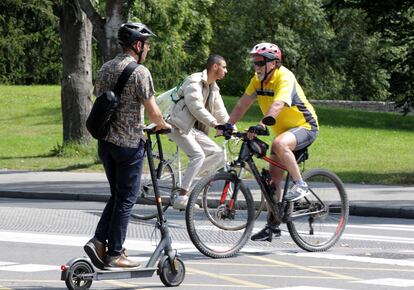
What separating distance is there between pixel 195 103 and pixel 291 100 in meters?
2.83

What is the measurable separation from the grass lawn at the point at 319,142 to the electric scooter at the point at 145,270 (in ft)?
41.5

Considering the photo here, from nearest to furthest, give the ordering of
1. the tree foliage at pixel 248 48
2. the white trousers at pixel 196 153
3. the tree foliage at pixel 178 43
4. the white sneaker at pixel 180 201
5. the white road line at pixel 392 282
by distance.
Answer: the white road line at pixel 392 282, the white sneaker at pixel 180 201, the white trousers at pixel 196 153, the tree foliage at pixel 178 43, the tree foliage at pixel 248 48

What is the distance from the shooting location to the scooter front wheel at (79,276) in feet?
25.3

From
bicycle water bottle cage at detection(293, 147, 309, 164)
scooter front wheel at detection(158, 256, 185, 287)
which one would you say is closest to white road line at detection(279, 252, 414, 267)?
bicycle water bottle cage at detection(293, 147, 309, 164)

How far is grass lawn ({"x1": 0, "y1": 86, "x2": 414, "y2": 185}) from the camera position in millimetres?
24297

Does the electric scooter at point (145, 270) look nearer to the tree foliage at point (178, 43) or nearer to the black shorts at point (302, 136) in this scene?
the black shorts at point (302, 136)

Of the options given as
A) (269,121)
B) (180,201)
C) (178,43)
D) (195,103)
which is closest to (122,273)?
(269,121)

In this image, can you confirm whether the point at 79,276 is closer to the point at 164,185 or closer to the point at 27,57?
the point at 164,185

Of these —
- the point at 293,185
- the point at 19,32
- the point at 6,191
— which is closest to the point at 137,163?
the point at 293,185

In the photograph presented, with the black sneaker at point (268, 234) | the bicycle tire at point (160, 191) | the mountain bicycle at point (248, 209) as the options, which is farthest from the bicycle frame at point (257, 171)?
the bicycle tire at point (160, 191)

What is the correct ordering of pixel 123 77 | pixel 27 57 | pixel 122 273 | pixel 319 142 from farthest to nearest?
pixel 27 57 → pixel 319 142 → pixel 123 77 → pixel 122 273

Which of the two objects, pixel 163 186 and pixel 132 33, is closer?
pixel 132 33

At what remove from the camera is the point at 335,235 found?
1122 cm

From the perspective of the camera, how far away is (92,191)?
18.4 m
